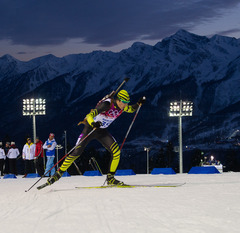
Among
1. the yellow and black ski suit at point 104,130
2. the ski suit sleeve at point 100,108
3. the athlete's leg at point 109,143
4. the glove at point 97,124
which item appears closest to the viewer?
the glove at point 97,124

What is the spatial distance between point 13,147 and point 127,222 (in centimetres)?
1815

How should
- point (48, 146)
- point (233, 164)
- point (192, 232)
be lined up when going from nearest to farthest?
point (192, 232) → point (48, 146) → point (233, 164)

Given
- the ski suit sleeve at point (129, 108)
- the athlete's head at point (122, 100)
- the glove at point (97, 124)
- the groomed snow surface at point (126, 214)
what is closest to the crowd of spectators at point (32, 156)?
the ski suit sleeve at point (129, 108)

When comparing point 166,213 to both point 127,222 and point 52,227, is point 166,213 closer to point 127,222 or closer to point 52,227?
point 127,222

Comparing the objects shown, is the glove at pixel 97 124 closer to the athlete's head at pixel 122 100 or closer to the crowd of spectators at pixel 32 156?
the athlete's head at pixel 122 100

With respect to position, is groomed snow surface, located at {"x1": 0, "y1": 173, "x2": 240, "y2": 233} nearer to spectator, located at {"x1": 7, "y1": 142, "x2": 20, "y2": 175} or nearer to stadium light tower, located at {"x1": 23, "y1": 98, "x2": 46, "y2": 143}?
spectator, located at {"x1": 7, "y1": 142, "x2": 20, "y2": 175}

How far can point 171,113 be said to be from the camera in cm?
4781

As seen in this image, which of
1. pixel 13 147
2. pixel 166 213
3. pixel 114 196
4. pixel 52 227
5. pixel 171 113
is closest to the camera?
pixel 52 227

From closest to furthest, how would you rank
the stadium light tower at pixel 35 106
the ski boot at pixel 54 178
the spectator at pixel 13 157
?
the ski boot at pixel 54 178 < the spectator at pixel 13 157 < the stadium light tower at pixel 35 106

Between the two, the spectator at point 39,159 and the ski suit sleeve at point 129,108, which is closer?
the ski suit sleeve at point 129,108

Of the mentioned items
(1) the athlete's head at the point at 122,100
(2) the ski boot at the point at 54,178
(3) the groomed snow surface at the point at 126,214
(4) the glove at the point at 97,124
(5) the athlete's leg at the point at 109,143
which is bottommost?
(2) the ski boot at the point at 54,178


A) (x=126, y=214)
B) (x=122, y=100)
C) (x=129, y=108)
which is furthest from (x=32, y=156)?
(x=126, y=214)

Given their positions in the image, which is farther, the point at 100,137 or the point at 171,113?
the point at 171,113

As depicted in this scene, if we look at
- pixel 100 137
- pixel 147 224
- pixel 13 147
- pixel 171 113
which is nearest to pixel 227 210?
pixel 147 224
